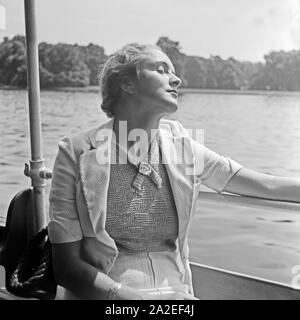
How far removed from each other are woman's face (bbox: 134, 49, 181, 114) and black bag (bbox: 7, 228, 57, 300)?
0.55 meters

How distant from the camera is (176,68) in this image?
1880mm

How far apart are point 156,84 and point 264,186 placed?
389mm

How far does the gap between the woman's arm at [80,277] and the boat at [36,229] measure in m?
0.43

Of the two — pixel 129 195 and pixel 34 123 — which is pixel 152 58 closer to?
pixel 129 195

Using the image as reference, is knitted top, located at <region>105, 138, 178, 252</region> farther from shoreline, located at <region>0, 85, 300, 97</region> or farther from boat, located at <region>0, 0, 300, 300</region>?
shoreline, located at <region>0, 85, 300, 97</region>

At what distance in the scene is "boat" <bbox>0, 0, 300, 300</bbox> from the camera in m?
1.72

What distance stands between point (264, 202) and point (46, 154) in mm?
1068

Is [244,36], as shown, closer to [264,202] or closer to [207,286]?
[264,202]

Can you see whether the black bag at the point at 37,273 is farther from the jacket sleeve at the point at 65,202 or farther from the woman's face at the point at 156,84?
the woman's face at the point at 156,84

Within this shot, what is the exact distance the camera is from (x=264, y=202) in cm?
141

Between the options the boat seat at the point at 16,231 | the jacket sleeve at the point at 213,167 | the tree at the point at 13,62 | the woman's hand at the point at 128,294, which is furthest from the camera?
the tree at the point at 13,62

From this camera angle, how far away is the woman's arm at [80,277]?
4.25 feet

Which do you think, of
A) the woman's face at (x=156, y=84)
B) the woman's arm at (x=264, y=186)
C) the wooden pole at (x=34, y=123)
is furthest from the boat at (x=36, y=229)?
the woman's face at (x=156, y=84)

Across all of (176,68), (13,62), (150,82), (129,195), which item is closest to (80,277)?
(129,195)
